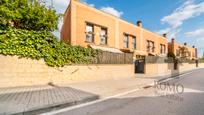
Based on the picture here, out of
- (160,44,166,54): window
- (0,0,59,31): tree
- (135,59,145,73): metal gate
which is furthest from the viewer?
(160,44,166,54): window

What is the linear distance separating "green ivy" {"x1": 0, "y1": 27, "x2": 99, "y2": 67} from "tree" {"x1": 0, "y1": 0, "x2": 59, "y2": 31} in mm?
892

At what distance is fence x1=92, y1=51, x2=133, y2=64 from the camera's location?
1414 centimetres

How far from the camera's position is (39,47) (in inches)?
414

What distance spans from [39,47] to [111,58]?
21.2 ft

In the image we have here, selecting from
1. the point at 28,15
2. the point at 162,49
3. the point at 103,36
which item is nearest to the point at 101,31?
the point at 103,36

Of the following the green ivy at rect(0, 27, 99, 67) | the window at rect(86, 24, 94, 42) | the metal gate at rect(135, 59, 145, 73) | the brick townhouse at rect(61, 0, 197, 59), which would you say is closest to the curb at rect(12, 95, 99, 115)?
the green ivy at rect(0, 27, 99, 67)

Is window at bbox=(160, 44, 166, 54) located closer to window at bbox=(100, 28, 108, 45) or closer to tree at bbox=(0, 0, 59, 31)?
window at bbox=(100, 28, 108, 45)

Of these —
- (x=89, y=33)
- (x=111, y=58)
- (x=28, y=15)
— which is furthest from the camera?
(x=89, y=33)

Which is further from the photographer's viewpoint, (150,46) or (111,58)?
(150,46)

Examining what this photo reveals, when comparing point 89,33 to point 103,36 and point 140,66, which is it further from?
point 140,66

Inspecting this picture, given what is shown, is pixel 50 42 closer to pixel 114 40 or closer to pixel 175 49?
pixel 114 40

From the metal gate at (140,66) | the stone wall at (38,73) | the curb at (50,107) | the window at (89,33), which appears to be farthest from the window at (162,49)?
the curb at (50,107)

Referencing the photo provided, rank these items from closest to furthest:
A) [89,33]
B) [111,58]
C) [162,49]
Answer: [111,58] < [89,33] < [162,49]

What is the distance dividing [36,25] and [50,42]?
204 centimetres
